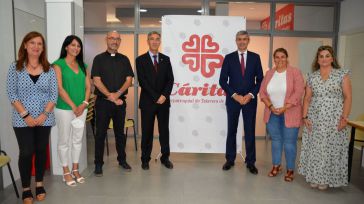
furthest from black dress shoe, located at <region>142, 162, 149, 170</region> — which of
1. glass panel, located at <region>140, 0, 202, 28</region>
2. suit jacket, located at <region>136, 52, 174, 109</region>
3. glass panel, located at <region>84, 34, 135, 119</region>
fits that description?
glass panel, located at <region>140, 0, 202, 28</region>

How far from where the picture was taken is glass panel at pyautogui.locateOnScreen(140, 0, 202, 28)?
6.16 meters

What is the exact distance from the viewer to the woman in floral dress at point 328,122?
3.32m

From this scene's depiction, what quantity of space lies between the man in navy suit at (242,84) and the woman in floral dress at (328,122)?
0.71m

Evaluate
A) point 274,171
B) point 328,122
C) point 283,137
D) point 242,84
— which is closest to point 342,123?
point 328,122

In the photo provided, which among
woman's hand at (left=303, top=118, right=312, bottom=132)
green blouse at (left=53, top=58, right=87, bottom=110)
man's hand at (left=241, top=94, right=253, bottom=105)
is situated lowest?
woman's hand at (left=303, top=118, right=312, bottom=132)

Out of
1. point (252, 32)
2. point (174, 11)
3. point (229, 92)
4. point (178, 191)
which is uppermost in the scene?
point (174, 11)

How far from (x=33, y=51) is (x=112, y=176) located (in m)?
1.78

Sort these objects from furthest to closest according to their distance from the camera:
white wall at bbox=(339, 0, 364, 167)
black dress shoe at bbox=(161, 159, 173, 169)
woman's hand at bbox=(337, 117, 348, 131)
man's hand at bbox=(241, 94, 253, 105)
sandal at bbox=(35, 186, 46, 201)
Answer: white wall at bbox=(339, 0, 364, 167)
black dress shoe at bbox=(161, 159, 173, 169)
man's hand at bbox=(241, 94, 253, 105)
woman's hand at bbox=(337, 117, 348, 131)
sandal at bbox=(35, 186, 46, 201)

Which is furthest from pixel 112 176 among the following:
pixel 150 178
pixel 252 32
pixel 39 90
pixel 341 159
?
pixel 252 32

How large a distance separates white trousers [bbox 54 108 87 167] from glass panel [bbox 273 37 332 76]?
4277mm

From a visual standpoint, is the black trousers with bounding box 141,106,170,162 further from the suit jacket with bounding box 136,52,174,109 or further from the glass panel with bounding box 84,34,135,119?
the glass panel with bounding box 84,34,135,119

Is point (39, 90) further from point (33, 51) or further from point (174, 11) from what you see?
point (174, 11)

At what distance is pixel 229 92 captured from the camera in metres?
3.96

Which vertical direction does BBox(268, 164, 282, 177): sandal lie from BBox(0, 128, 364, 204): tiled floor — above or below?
above
